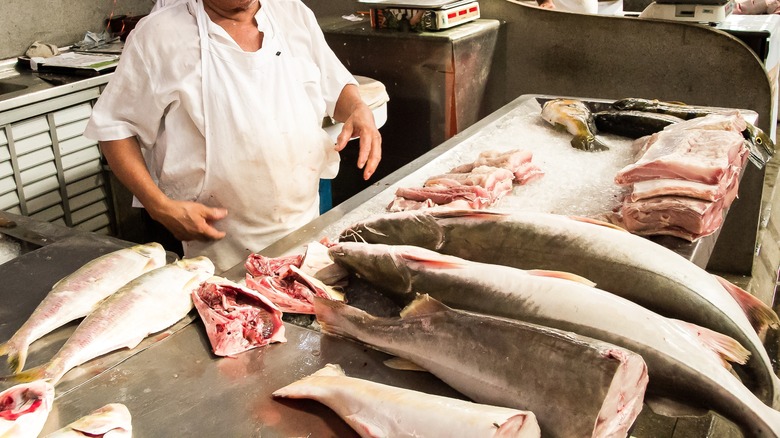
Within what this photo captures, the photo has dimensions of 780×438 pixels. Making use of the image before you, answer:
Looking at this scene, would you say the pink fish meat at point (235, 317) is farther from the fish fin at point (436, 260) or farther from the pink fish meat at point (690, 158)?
the pink fish meat at point (690, 158)

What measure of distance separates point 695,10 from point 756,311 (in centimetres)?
336

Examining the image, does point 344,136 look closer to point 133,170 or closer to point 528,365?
point 133,170

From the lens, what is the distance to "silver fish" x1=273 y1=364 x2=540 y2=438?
1337 mm

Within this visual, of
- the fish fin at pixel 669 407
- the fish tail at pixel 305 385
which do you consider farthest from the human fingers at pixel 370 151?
the fish fin at pixel 669 407

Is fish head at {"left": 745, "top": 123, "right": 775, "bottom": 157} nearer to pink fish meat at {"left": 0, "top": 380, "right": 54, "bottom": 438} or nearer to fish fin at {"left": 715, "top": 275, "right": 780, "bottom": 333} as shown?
fish fin at {"left": 715, "top": 275, "right": 780, "bottom": 333}

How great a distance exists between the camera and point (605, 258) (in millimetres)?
1907

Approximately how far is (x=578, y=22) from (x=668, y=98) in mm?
773

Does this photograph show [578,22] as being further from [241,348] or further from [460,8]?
[241,348]

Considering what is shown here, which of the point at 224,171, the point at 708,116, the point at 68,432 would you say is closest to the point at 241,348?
the point at 68,432

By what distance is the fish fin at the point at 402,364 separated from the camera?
165 cm

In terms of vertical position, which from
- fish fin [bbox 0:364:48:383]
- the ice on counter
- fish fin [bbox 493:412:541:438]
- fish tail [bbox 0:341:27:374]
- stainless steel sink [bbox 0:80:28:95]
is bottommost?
the ice on counter

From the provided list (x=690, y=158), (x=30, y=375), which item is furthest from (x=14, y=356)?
(x=690, y=158)

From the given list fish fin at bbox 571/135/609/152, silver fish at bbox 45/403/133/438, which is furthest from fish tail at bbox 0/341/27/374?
fish fin at bbox 571/135/609/152

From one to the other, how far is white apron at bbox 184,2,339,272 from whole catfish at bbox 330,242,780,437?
40.9 inches
